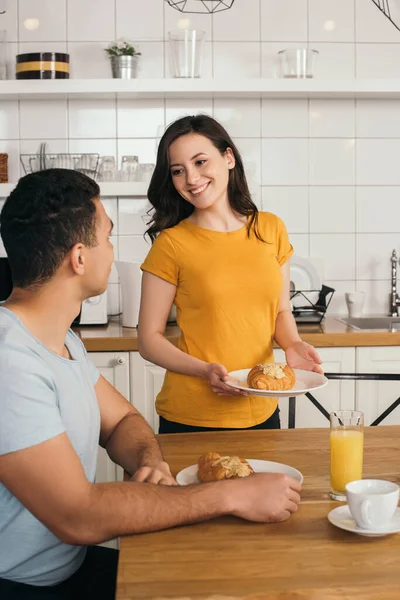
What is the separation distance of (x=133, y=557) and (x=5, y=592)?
0.90ft

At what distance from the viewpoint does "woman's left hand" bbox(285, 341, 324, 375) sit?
2.02 metres

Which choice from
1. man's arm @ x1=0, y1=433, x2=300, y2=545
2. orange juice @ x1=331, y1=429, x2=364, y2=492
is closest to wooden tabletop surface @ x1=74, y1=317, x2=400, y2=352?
orange juice @ x1=331, y1=429, x2=364, y2=492

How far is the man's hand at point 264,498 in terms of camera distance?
1288 mm

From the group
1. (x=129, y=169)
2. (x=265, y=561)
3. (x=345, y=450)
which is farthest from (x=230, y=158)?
(x=129, y=169)

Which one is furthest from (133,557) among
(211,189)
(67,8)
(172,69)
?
(67,8)

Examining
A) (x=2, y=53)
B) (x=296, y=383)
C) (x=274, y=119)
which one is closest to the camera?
(x=296, y=383)

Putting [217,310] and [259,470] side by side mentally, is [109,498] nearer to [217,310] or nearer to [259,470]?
[259,470]

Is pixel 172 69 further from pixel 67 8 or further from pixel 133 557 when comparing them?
pixel 133 557

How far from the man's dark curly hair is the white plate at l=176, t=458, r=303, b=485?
16.9 inches

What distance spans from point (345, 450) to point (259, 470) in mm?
170

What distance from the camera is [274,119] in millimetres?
3602

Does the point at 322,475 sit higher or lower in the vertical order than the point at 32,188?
lower

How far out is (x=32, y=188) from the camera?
1.34m

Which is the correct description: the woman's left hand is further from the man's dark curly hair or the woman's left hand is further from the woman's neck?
the man's dark curly hair
